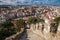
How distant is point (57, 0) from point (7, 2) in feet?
61.0

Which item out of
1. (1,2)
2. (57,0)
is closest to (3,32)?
(57,0)

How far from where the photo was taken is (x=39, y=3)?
8062 centimetres

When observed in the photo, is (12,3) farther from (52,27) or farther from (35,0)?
(52,27)

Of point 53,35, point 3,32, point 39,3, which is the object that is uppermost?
point 53,35

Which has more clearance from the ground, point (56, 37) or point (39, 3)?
point (56, 37)

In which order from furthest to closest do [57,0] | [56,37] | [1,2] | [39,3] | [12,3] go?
[39,3] → [12,3] → [1,2] → [57,0] → [56,37]

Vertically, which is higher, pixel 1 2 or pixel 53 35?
pixel 53 35

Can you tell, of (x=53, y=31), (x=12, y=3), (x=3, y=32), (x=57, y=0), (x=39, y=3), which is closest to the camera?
(x=53, y=31)

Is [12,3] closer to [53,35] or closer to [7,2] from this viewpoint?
[7,2]

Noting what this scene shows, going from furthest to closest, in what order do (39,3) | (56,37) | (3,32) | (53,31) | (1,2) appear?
(39,3) → (1,2) → (3,32) → (53,31) → (56,37)

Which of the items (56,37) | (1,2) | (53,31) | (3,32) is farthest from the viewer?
(1,2)

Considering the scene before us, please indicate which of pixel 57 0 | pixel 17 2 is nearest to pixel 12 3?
pixel 17 2

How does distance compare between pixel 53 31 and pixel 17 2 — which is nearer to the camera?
pixel 53 31

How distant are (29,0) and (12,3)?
244 inches
